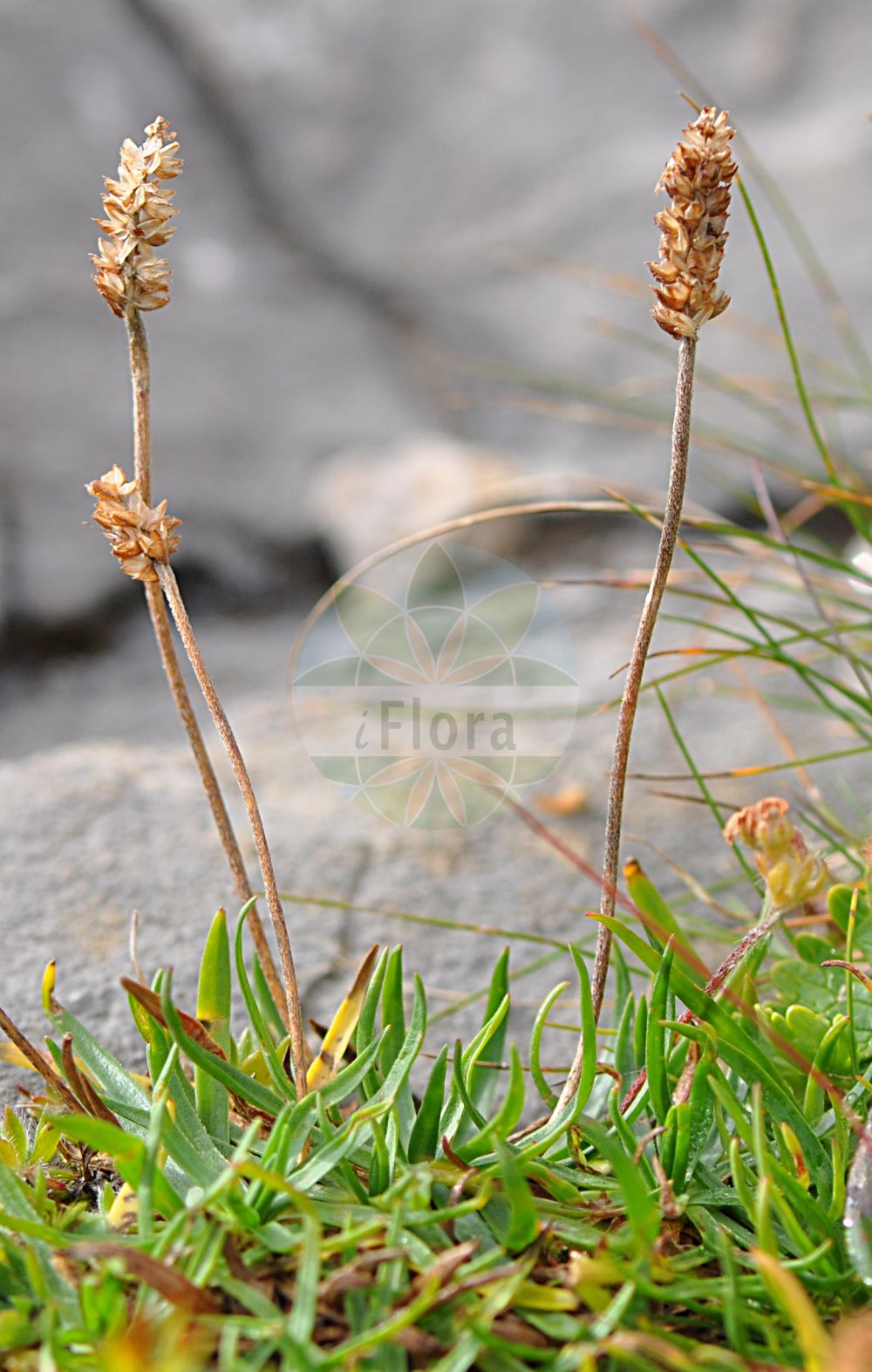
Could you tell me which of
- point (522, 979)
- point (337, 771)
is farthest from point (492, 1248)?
point (337, 771)

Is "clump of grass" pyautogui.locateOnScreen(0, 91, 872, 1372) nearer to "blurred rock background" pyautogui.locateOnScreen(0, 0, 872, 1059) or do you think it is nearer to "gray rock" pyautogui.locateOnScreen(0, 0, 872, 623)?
"blurred rock background" pyautogui.locateOnScreen(0, 0, 872, 1059)

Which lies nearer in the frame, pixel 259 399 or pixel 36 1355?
pixel 36 1355

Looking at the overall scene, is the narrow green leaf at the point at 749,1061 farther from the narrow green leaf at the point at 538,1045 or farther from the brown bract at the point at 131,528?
the brown bract at the point at 131,528

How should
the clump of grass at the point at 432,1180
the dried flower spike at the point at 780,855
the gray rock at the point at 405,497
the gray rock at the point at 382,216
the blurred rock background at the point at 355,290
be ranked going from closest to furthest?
the clump of grass at the point at 432,1180, the dried flower spike at the point at 780,855, the blurred rock background at the point at 355,290, the gray rock at the point at 405,497, the gray rock at the point at 382,216

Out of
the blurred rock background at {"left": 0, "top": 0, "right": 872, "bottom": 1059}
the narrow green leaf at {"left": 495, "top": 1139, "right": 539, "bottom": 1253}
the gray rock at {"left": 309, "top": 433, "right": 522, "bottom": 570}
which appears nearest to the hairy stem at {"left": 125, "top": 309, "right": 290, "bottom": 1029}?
the narrow green leaf at {"left": 495, "top": 1139, "right": 539, "bottom": 1253}

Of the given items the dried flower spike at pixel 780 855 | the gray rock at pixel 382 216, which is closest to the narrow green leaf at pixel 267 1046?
the dried flower spike at pixel 780 855

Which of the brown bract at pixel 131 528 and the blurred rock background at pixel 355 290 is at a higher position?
the blurred rock background at pixel 355 290

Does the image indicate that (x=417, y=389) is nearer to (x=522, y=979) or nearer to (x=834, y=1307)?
(x=522, y=979)
